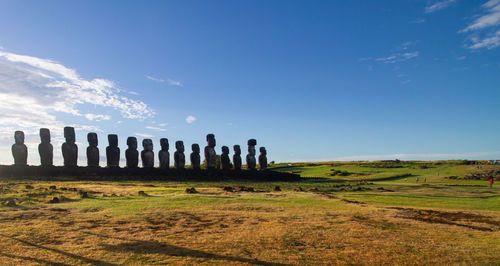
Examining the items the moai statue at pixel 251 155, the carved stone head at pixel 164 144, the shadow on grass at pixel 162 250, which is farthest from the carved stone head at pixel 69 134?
the shadow on grass at pixel 162 250

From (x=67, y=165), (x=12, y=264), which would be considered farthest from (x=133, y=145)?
(x=12, y=264)

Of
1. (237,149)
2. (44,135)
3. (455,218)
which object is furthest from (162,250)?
(237,149)

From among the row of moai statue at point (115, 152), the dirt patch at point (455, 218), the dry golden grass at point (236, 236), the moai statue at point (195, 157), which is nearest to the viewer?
the dry golden grass at point (236, 236)

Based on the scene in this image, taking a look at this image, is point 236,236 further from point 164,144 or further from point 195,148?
point 195,148

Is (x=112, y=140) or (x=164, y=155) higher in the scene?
(x=112, y=140)

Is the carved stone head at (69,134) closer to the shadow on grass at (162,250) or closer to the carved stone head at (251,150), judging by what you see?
the carved stone head at (251,150)

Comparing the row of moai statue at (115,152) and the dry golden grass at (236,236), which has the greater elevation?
the row of moai statue at (115,152)

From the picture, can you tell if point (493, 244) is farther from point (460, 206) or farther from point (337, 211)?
point (460, 206)

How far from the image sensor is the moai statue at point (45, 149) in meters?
32.1

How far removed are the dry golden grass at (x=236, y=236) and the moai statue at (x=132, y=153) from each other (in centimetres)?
2473

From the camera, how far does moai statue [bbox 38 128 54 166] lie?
32.1 meters

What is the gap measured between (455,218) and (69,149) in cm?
3232

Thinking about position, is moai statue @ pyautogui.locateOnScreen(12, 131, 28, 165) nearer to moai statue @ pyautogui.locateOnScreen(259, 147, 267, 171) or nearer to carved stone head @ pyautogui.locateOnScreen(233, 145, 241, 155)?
carved stone head @ pyautogui.locateOnScreen(233, 145, 241, 155)

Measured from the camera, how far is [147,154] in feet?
120
